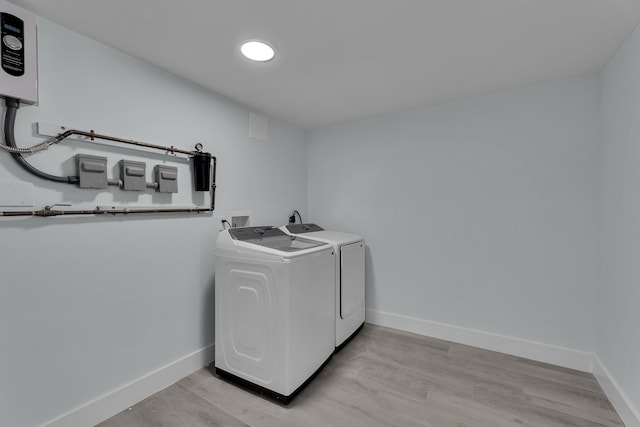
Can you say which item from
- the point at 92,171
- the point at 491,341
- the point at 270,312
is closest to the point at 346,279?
the point at 270,312

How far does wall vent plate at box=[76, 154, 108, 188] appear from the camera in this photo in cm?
146

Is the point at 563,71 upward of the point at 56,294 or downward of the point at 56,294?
upward

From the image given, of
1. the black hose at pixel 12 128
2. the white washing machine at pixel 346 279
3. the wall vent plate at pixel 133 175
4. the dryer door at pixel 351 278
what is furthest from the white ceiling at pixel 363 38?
the dryer door at pixel 351 278

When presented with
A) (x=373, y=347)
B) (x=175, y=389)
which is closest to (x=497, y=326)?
(x=373, y=347)

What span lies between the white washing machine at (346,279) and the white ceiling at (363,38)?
1.25 meters

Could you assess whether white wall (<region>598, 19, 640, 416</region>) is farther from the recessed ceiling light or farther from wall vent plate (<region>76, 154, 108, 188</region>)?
wall vent plate (<region>76, 154, 108, 188</region>)

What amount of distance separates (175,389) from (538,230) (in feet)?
9.52

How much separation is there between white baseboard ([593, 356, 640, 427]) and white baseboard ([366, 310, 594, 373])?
116 millimetres

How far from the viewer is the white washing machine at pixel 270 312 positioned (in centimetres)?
167

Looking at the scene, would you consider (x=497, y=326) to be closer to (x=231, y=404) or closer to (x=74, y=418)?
(x=231, y=404)

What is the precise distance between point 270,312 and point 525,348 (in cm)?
207

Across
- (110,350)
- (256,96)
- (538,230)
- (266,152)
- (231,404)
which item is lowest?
(231,404)

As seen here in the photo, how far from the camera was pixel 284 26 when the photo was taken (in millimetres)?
1430

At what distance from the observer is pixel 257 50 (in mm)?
1651
